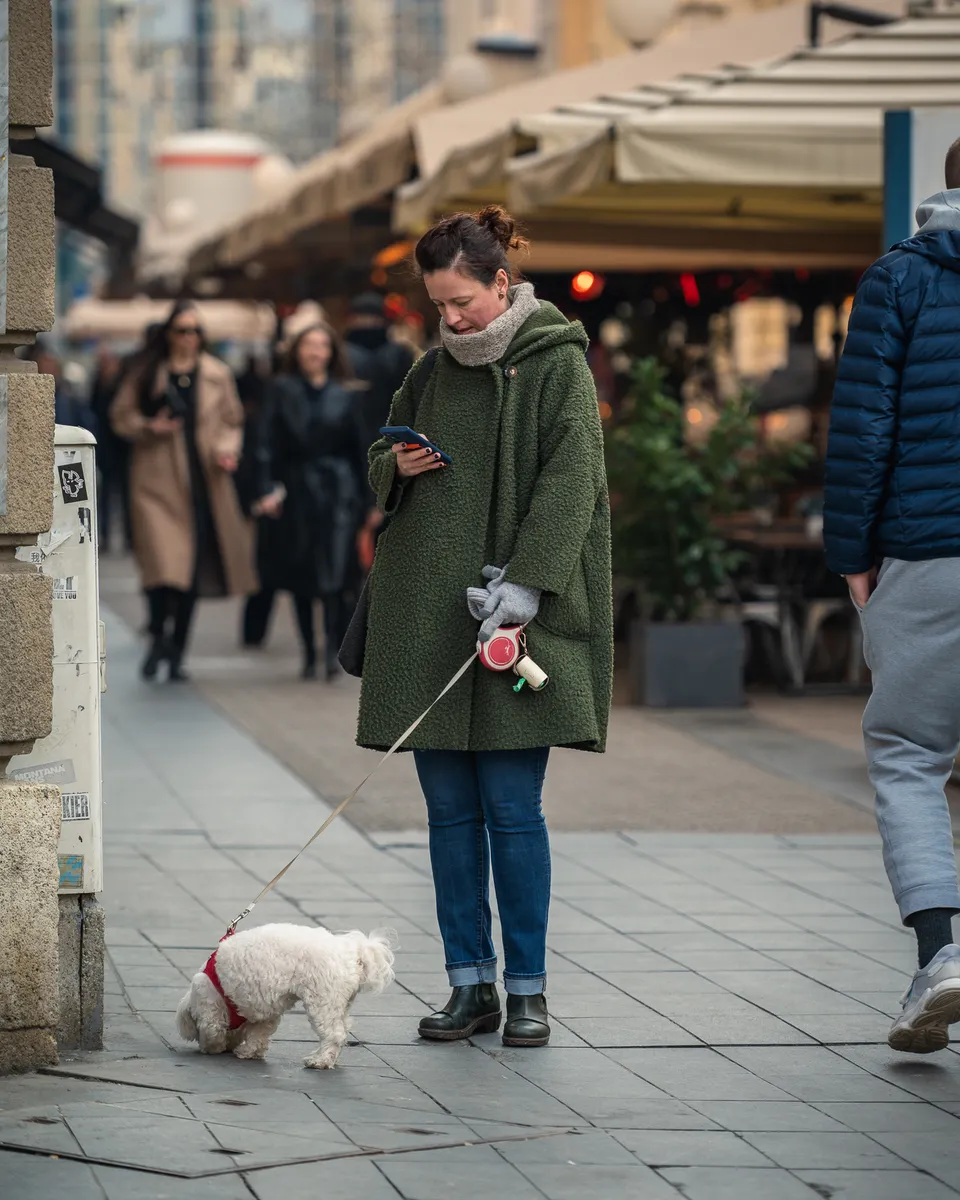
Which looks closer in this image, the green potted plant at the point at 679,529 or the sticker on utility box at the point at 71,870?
the sticker on utility box at the point at 71,870

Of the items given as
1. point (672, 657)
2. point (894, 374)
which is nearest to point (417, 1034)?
point (894, 374)

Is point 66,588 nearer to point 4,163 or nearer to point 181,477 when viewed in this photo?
point 4,163

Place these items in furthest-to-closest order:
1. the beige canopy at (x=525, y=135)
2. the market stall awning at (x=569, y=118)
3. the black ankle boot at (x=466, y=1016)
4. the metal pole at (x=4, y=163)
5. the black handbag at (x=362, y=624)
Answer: the beige canopy at (x=525, y=135)
the market stall awning at (x=569, y=118)
the black handbag at (x=362, y=624)
the black ankle boot at (x=466, y=1016)
the metal pole at (x=4, y=163)

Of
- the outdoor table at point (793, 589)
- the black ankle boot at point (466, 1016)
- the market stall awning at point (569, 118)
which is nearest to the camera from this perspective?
the black ankle boot at point (466, 1016)

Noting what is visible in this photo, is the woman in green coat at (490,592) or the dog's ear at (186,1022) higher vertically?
the woman in green coat at (490,592)

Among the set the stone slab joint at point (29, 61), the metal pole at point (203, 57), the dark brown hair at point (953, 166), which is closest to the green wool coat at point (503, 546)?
the dark brown hair at point (953, 166)

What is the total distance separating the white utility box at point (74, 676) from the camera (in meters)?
5.21

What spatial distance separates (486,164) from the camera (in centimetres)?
1180

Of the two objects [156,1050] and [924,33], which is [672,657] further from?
[156,1050]

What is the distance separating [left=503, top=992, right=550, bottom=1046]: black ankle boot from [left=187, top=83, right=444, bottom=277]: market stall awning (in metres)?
10.3

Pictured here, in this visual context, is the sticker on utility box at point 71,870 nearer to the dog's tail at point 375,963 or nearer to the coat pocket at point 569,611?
the dog's tail at point 375,963

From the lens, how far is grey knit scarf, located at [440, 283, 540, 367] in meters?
5.25

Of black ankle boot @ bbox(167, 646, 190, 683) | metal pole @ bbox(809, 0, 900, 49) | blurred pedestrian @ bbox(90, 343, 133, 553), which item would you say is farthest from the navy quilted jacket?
blurred pedestrian @ bbox(90, 343, 133, 553)

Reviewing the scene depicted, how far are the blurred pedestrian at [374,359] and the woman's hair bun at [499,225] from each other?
20.1ft
